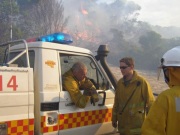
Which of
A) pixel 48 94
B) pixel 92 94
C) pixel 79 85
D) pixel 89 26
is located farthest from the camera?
pixel 89 26

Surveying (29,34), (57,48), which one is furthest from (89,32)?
Result: (57,48)

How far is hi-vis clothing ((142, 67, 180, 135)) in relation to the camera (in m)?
1.76

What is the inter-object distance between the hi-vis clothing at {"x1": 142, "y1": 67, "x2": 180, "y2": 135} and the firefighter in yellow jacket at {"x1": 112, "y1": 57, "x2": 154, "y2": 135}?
4.87 ft

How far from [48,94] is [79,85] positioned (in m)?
0.60

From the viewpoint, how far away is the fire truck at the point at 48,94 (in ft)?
8.32

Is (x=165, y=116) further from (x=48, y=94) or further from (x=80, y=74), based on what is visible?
(x=80, y=74)

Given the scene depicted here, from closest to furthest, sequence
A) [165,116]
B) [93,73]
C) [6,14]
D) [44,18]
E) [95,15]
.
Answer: [165,116] → [93,73] → [6,14] → [44,18] → [95,15]

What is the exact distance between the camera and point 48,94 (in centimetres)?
289

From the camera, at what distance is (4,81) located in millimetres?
2477

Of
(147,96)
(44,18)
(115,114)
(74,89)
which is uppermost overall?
(44,18)

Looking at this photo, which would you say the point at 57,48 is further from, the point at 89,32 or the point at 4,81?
the point at 89,32


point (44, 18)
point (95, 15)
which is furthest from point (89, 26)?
point (44, 18)

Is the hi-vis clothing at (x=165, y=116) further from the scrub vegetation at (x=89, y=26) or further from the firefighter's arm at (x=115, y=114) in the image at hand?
the scrub vegetation at (x=89, y=26)

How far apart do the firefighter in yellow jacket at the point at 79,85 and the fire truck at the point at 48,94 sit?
0.23 ft
